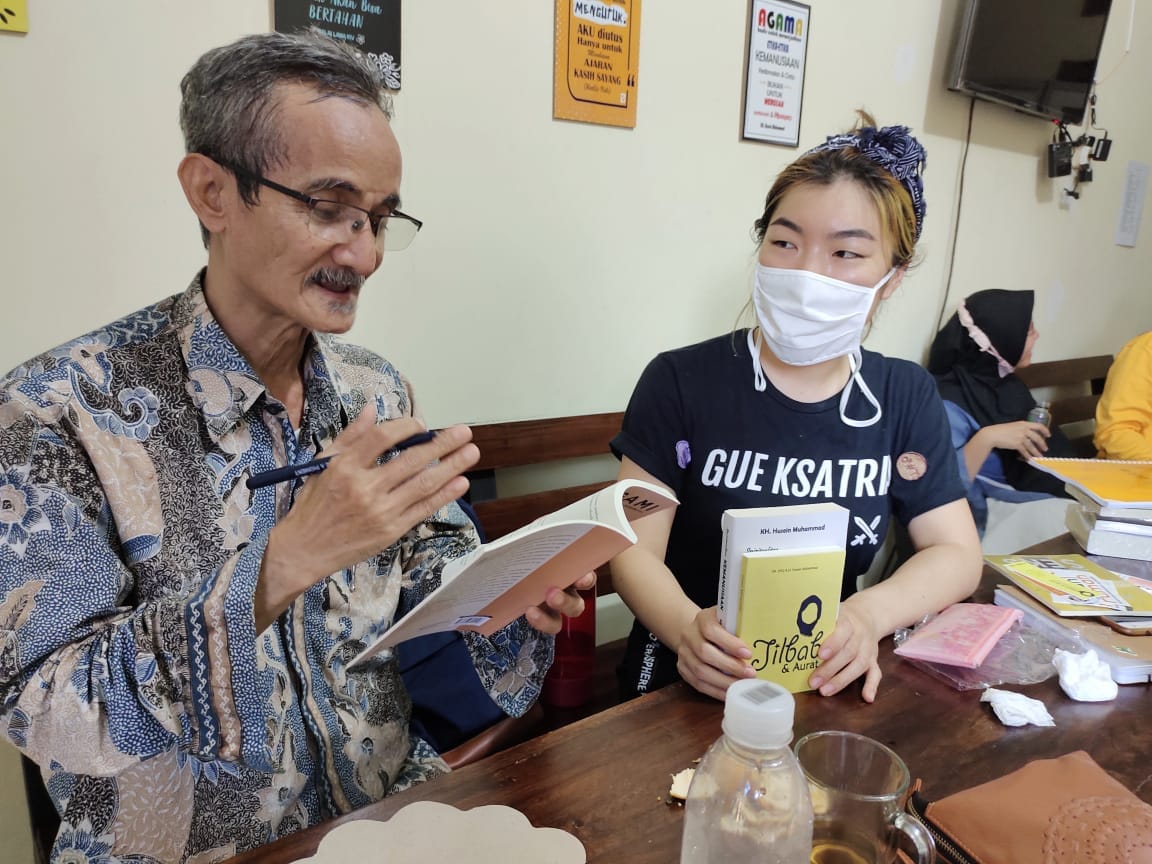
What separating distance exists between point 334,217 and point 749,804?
0.77 metres

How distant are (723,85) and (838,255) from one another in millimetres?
863

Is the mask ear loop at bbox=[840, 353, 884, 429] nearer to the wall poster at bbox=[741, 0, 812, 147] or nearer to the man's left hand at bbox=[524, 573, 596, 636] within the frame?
the man's left hand at bbox=[524, 573, 596, 636]

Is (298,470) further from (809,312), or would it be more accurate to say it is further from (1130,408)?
(1130,408)

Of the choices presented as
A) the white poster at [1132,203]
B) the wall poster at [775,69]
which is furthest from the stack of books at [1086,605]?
the white poster at [1132,203]

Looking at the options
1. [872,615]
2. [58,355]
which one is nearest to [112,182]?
[58,355]

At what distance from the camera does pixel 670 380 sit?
52.9 inches

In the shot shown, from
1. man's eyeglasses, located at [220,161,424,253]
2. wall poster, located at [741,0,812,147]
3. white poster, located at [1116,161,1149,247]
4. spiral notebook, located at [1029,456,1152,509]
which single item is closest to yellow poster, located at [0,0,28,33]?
man's eyeglasses, located at [220,161,424,253]

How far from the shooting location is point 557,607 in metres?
0.94

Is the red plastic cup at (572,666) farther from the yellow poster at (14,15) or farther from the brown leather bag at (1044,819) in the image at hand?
the yellow poster at (14,15)

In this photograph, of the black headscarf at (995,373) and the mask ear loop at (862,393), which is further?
the black headscarf at (995,373)

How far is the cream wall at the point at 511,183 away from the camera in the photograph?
119cm

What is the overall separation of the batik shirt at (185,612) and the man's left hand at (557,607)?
0.06 meters

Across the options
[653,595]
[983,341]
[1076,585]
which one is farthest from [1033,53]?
[653,595]

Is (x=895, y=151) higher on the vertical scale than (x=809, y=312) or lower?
higher
